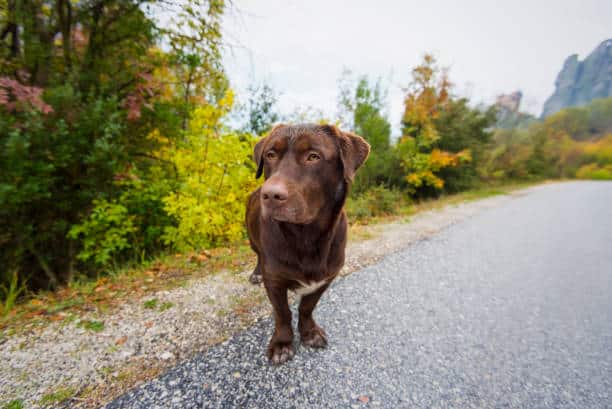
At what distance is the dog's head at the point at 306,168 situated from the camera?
4.94ft

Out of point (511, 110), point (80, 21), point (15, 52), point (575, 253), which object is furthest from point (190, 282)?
point (511, 110)

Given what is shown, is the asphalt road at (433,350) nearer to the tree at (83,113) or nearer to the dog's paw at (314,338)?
the dog's paw at (314,338)

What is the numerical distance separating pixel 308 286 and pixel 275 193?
2.81ft

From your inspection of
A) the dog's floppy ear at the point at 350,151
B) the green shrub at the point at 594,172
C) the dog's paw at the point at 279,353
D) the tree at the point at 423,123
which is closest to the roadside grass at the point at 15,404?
the dog's paw at the point at 279,353

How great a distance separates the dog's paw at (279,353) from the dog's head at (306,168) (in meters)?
1.12

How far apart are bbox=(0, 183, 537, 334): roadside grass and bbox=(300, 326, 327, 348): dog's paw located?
0.78 m

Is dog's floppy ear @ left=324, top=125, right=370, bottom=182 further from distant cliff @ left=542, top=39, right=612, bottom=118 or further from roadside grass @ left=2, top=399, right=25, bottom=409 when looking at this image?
distant cliff @ left=542, top=39, right=612, bottom=118

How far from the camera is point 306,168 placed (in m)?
1.65

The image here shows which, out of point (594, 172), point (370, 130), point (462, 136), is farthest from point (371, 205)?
point (594, 172)

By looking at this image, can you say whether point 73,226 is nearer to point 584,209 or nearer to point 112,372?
point 112,372

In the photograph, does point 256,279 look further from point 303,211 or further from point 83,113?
point 83,113

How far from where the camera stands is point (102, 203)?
3594mm

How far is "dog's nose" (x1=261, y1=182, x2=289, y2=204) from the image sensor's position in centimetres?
147

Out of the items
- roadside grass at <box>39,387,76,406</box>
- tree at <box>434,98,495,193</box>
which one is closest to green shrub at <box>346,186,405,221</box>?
roadside grass at <box>39,387,76,406</box>
